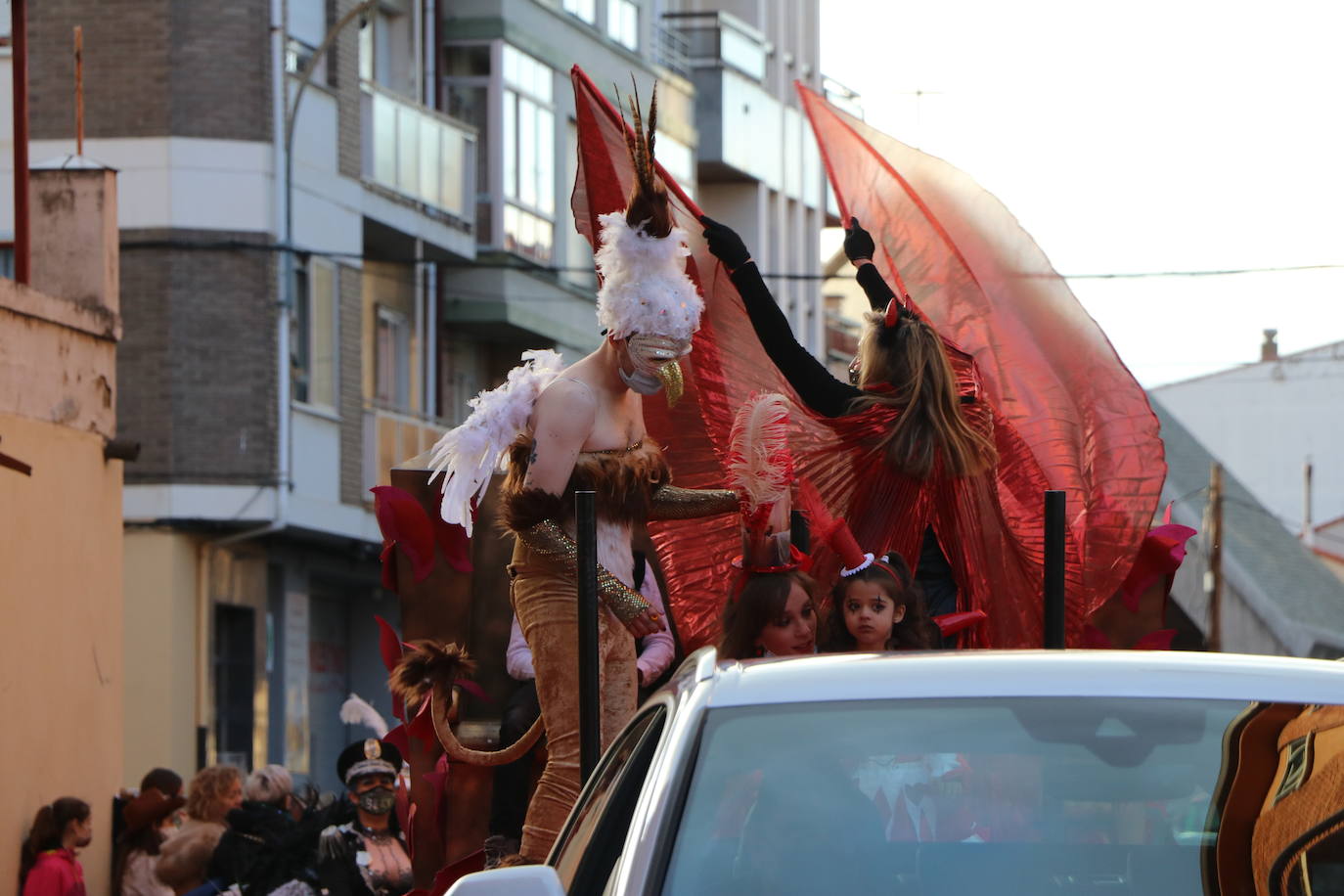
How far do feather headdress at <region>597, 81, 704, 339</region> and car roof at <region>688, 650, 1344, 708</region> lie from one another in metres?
2.56

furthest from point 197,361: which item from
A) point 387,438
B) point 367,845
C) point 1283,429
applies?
point 1283,429

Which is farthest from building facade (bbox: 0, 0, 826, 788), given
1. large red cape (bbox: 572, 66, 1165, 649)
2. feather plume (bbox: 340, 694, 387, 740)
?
large red cape (bbox: 572, 66, 1165, 649)

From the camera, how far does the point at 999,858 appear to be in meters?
3.64

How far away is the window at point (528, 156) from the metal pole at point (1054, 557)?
79.1 ft

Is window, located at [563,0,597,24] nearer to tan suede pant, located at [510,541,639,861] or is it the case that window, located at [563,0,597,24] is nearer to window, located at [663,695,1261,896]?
tan suede pant, located at [510,541,639,861]

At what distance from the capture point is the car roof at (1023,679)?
3.79 m

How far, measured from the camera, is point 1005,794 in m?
3.75

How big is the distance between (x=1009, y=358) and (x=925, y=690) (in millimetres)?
3808

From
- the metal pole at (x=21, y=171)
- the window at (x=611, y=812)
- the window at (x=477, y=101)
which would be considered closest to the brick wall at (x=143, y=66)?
the window at (x=477, y=101)

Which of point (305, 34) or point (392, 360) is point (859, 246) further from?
point (392, 360)

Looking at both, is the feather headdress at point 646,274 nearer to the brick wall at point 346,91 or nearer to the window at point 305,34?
the window at point 305,34

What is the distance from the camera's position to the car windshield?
11.9 ft

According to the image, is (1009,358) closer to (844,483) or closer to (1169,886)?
(844,483)

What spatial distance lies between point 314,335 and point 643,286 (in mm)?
19591
